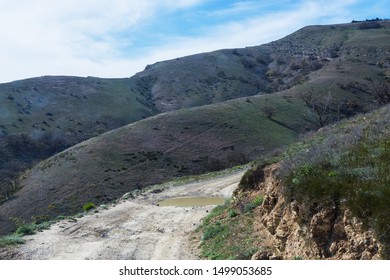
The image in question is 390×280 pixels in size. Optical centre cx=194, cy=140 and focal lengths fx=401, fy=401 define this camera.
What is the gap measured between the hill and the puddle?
12518 millimetres

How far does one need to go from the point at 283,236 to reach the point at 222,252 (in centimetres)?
230

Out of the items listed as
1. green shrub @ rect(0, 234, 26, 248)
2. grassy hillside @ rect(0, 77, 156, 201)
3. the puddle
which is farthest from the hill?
green shrub @ rect(0, 234, 26, 248)

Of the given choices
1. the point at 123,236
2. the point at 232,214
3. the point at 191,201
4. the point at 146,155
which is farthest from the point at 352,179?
the point at 146,155

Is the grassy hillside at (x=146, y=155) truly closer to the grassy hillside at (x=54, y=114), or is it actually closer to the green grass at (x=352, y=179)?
the grassy hillside at (x=54, y=114)

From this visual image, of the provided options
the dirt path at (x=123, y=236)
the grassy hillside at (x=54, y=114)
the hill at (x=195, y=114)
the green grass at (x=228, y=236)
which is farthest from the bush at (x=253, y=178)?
the grassy hillside at (x=54, y=114)

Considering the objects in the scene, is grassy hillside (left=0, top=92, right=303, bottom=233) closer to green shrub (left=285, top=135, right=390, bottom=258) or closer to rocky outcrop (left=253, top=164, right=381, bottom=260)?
rocky outcrop (left=253, top=164, right=381, bottom=260)

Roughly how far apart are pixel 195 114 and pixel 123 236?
4666cm

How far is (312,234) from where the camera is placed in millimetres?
8727

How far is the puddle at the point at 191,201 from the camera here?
2442cm

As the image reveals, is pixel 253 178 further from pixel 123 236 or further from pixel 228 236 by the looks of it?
pixel 123 236

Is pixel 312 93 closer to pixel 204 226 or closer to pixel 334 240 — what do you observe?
pixel 204 226

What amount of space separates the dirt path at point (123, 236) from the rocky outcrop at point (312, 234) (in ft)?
10.5

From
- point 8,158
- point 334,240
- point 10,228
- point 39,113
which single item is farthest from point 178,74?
point 334,240

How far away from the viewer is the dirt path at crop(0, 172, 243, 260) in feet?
46.4
